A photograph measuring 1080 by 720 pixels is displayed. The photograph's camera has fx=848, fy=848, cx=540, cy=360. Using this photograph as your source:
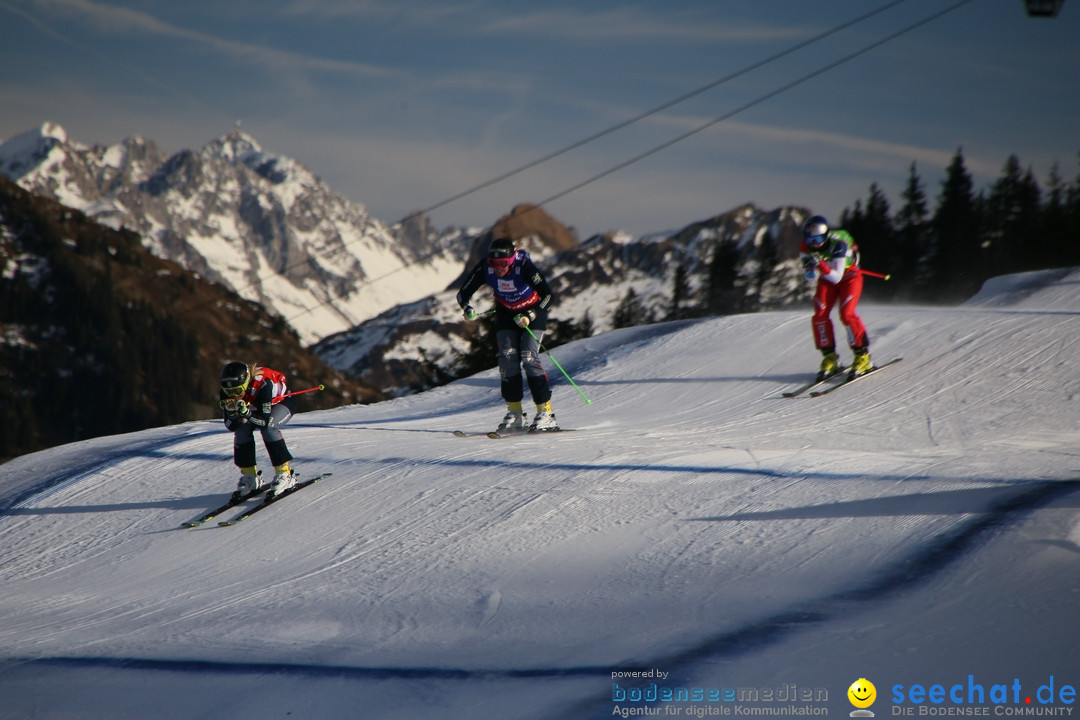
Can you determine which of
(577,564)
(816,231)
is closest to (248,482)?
(577,564)

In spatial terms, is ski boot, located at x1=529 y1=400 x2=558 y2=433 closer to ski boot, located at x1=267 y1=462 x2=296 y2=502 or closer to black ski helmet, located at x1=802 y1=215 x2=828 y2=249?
ski boot, located at x1=267 y1=462 x2=296 y2=502

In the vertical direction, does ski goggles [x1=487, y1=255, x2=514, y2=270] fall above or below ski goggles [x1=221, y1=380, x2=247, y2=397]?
above

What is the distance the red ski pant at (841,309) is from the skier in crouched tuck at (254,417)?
6410mm

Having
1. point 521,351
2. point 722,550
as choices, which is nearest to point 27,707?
point 722,550

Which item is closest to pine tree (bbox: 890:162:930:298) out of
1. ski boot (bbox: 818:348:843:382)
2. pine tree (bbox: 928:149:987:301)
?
pine tree (bbox: 928:149:987:301)

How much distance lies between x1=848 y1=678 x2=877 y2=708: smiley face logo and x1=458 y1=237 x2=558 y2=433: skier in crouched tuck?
17.4 ft

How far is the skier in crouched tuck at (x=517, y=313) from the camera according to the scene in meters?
8.46

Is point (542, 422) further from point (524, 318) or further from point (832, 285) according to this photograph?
point (832, 285)

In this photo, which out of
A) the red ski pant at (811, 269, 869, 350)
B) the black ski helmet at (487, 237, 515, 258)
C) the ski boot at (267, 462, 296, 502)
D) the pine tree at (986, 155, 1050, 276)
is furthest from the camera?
the pine tree at (986, 155, 1050, 276)

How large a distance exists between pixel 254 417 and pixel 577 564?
3.39 m

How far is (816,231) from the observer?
10031 mm

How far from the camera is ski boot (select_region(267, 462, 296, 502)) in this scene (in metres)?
7.22

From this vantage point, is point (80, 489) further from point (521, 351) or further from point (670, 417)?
point (670, 417)

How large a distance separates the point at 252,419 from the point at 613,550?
3505mm
